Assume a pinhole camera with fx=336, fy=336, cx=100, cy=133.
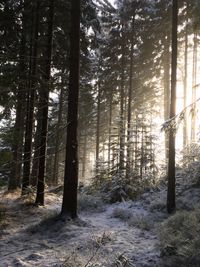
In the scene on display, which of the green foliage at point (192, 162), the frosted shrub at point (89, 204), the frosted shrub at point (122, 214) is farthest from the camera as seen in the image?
the green foliage at point (192, 162)

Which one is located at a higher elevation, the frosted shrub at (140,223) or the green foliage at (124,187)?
the green foliage at (124,187)

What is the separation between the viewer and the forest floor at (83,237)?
745 cm

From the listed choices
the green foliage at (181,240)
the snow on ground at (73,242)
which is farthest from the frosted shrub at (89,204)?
the green foliage at (181,240)

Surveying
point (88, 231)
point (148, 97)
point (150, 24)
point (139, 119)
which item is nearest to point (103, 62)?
point (148, 97)

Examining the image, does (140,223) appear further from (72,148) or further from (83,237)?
(72,148)

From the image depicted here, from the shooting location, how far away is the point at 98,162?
23969mm

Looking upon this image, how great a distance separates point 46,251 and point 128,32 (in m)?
19.8

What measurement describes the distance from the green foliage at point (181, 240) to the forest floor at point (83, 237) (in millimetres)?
296

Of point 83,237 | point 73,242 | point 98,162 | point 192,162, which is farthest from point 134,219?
point 98,162

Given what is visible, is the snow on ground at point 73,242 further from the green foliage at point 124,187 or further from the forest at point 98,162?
the green foliage at point 124,187

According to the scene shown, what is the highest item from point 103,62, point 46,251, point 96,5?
point 103,62

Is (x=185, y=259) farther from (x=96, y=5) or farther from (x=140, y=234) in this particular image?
(x=96, y=5)

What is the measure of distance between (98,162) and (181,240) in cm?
1652

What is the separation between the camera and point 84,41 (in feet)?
54.0
